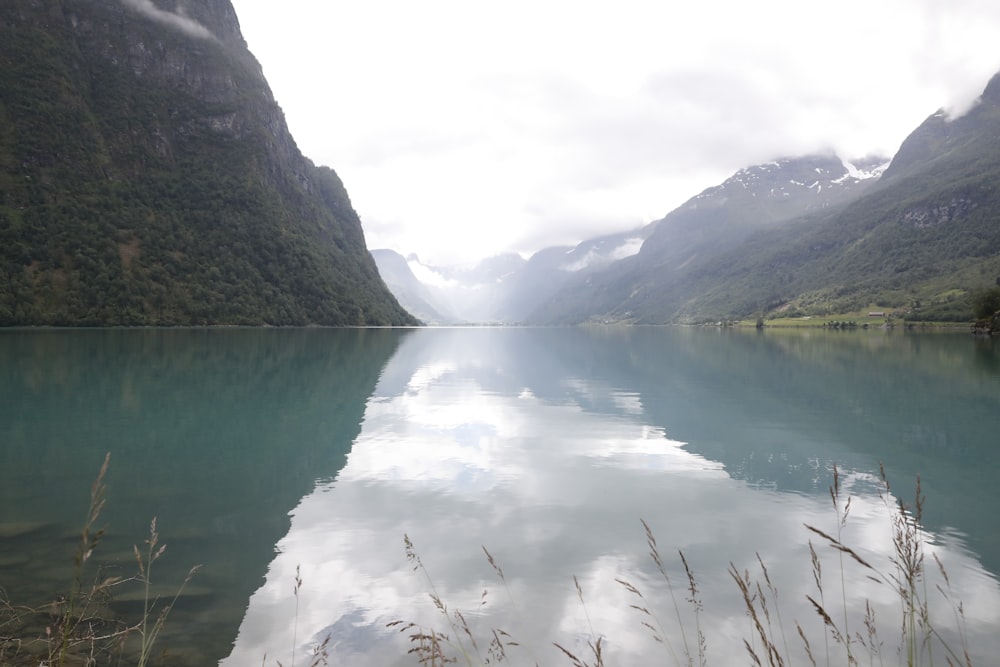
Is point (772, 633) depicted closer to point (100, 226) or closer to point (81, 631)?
point (81, 631)

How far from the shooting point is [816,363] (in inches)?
2215

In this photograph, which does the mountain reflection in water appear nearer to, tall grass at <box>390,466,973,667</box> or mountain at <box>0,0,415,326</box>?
tall grass at <box>390,466,973,667</box>

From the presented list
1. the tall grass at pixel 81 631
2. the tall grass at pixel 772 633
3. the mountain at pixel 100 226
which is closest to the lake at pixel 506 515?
the tall grass at pixel 772 633

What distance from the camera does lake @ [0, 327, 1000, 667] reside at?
815 centimetres

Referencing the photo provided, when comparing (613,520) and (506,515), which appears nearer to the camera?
(613,520)

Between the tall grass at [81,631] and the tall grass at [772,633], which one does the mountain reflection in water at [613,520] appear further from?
the tall grass at [81,631]

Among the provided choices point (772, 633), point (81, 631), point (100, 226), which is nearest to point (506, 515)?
point (772, 633)

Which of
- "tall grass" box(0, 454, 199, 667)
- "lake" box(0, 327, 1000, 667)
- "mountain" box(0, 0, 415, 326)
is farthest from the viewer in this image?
"mountain" box(0, 0, 415, 326)

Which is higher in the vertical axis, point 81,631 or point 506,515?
point 81,631

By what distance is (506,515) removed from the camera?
43.4ft

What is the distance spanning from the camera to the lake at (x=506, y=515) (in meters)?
8.15

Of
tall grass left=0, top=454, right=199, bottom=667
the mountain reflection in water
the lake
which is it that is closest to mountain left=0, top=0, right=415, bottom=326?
the lake

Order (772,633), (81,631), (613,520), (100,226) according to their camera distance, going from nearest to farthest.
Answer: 1. (81,631)
2. (772,633)
3. (613,520)
4. (100,226)

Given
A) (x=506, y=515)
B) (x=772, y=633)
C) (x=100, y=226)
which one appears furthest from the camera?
(x=100, y=226)
